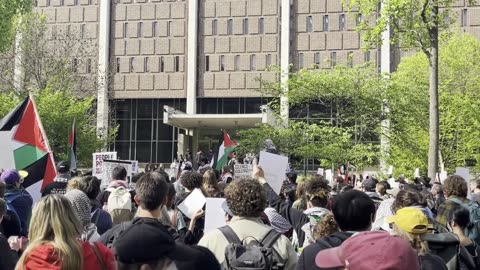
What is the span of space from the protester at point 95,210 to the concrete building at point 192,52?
138 feet

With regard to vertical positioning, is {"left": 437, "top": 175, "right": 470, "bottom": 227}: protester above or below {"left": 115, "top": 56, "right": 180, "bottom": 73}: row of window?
below

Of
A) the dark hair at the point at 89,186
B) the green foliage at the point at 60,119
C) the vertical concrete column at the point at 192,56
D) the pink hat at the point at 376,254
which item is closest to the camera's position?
the pink hat at the point at 376,254

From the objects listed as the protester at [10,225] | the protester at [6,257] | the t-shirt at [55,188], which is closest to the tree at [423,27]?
the t-shirt at [55,188]

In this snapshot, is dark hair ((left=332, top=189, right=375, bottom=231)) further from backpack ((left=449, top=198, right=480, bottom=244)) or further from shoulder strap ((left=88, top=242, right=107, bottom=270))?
backpack ((left=449, top=198, right=480, bottom=244))

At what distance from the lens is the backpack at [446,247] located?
458cm

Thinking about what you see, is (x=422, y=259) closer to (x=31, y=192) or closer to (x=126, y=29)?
(x=31, y=192)

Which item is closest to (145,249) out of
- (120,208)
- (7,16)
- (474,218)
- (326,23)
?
(120,208)

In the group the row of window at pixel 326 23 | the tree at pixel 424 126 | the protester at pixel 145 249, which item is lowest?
the protester at pixel 145 249

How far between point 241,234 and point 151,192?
2.10 feet

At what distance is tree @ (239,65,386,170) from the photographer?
2894 cm

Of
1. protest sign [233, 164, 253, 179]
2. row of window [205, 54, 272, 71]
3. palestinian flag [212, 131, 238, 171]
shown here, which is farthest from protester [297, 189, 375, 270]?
row of window [205, 54, 272, 71]

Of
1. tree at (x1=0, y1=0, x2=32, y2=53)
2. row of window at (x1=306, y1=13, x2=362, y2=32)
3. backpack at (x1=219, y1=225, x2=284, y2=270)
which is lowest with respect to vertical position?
backpack at (x1=219, y1=225, x2=284, y2=270)

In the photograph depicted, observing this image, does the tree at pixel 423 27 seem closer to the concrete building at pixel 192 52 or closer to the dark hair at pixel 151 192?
the dark hair at pixel 151 192

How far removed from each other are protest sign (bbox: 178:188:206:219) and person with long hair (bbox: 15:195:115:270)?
9.32ft
